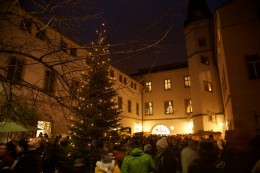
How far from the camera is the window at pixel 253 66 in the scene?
12.1m

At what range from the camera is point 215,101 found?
81.7 ft

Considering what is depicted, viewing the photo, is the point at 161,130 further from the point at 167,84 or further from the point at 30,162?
the point at 30,162

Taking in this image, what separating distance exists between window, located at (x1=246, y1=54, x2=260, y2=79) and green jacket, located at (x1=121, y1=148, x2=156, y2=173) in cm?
1034

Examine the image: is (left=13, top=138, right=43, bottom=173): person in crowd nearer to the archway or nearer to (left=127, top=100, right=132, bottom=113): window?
(left=127, top=100, right=132, bottom=113): window

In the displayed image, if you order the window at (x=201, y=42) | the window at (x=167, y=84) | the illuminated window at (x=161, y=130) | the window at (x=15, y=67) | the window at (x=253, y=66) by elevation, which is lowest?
the illuminated window at (x=161, y=130)

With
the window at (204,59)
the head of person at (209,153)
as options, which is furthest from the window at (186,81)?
the head of person at (209,153)

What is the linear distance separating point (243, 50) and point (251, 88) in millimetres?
2418

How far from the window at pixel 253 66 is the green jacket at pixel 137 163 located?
10343 mm

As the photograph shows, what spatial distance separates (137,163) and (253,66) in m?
11.0

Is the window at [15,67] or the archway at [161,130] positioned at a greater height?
the window at [15,67]

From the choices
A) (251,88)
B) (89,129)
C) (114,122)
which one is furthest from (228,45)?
(89,129)

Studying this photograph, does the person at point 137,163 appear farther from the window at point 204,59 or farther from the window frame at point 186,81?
the window frame at point 186,81

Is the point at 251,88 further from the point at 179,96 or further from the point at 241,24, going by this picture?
the point at 179,96

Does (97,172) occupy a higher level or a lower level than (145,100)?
lower
